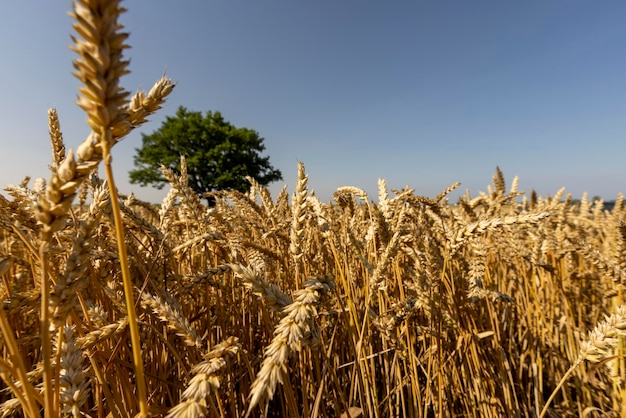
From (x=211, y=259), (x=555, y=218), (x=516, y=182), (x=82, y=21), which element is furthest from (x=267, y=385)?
(x=516, y=182)

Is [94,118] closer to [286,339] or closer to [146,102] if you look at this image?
[146,102]

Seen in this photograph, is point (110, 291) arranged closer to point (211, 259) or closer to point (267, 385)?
point (267, 385)

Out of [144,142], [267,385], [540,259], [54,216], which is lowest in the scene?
[540,259]

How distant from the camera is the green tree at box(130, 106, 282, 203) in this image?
2359 centimetres

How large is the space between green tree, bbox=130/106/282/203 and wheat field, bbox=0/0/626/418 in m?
22.4

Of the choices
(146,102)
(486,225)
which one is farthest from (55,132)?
(486,225)

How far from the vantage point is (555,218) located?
2.58 meters

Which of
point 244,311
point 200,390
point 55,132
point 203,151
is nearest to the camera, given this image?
point 200,390

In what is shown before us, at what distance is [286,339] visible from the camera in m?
0.50

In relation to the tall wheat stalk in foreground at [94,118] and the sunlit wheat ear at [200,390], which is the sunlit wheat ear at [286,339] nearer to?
the sunlit wheat ear at [200,390]

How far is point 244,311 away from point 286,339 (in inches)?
38.4

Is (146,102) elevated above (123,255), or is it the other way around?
(146,102)

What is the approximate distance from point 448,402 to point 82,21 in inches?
65.3

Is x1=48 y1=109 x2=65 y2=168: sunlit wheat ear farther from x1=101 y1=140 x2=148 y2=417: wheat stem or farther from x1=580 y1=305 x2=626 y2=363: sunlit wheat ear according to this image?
x1=580 y1=305 x2=626 y2=363: sunlit wheat ear
